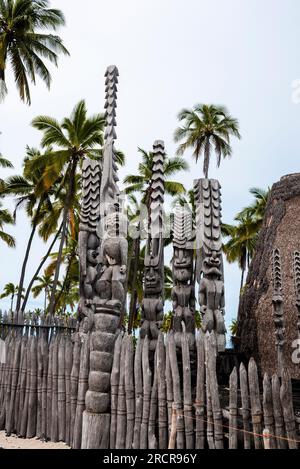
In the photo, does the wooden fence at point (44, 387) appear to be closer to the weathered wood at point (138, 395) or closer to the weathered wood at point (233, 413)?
the weathered wood at point (138, 395)

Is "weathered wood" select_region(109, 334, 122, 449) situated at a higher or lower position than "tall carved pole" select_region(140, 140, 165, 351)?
lower

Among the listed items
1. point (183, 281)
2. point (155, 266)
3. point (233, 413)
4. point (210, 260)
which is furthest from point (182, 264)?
point (233, 413)

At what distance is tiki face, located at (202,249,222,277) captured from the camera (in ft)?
29.0

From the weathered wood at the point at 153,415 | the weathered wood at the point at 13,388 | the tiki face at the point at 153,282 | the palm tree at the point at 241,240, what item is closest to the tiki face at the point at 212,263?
the tiki face at the point at 153,282

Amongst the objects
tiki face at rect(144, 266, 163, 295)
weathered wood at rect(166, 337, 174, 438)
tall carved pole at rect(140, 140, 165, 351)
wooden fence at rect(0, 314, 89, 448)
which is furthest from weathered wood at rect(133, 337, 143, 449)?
tiki face at rect(144, 266, 163, 295)

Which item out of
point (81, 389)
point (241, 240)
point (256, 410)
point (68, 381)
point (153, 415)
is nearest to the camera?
point (256, 410)

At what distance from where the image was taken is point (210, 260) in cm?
884

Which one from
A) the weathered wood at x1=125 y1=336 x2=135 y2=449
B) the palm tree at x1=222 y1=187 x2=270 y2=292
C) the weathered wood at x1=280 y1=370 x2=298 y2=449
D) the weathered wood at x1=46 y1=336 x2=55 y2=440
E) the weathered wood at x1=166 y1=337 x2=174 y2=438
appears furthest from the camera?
the palm tree at x1=222 y1=187 x2=270 y2=292

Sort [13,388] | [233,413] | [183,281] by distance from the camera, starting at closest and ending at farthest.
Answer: [233,413] → [13,388] → [183,281]

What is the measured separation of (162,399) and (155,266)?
191 inches

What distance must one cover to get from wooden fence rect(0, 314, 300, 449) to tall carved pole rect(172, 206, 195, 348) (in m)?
2.49

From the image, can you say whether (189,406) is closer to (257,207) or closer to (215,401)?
(215,401)

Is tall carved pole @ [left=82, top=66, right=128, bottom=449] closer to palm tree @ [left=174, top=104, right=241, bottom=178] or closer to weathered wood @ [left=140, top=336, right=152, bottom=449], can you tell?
weathered wood @ [left=140, top=336, right=152, bottom=449]
